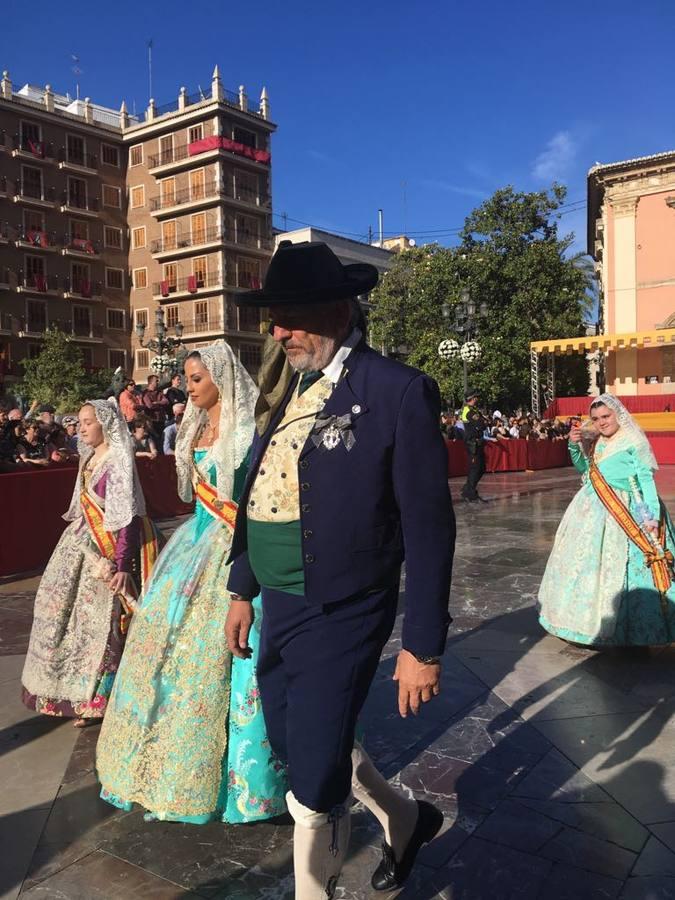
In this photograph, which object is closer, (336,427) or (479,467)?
(336,427)

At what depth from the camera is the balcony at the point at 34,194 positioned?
39.2 meters

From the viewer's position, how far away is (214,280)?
138 feet

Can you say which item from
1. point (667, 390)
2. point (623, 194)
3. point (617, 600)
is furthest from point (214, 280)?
point (617, 600)

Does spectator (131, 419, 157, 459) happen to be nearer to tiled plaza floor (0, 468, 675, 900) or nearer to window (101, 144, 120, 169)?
tiled plaza floor (0, 468, 675, 900)

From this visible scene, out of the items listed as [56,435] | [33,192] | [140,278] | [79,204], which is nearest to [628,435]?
[56,435]

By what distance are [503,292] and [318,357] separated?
29.8m

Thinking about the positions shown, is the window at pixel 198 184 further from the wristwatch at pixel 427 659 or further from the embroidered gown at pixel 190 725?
the wristwatch at pixel 427 659

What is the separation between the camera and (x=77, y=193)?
42.2 m

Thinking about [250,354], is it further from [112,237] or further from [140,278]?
[112,237]

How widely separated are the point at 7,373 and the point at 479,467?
31.5 metres

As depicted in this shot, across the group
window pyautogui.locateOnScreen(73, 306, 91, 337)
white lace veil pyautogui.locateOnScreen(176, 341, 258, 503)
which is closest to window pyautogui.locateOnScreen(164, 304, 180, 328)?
window pyautogui.locateOnScreen(73, 306, 91, 337)

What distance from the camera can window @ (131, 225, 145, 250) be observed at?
146 ft

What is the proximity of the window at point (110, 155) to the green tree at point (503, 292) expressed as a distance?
22.7m

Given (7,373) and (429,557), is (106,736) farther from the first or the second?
(7,373)
